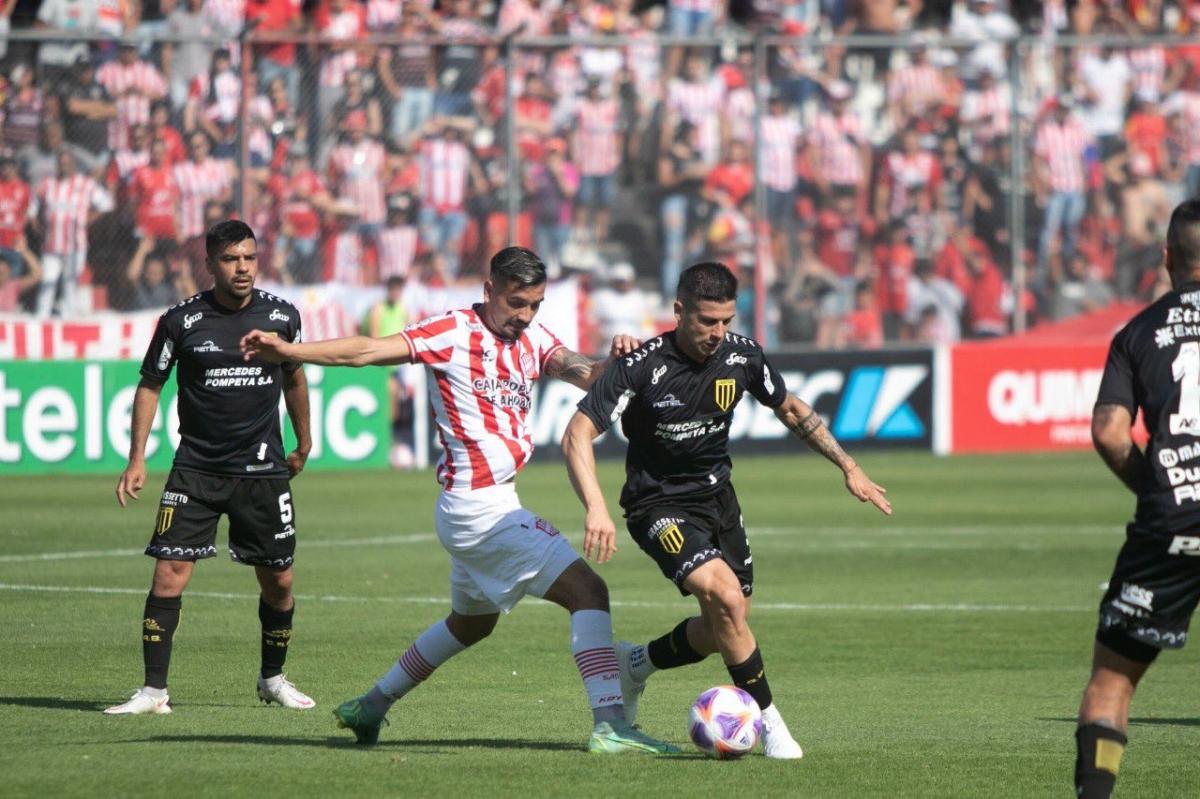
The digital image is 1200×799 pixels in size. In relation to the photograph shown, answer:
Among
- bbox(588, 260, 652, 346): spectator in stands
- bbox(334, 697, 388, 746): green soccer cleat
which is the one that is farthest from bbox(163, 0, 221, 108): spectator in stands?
bbox(334, 697, 388, 746): green soccer cleat

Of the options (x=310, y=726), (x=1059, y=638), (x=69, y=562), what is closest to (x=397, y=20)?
(x=69, y=562)

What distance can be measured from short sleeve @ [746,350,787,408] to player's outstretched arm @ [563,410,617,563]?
884 millimetres

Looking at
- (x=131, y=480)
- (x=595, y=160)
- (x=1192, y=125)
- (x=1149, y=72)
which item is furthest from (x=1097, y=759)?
(x=1149, y=72)

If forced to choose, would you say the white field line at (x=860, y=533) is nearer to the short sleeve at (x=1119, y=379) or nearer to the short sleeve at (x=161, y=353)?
the short sleeve at (x=161, y=353)

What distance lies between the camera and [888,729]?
8.59 metres

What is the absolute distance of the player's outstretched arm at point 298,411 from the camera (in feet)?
31.0

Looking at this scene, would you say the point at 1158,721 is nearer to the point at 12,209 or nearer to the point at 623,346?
the point at 623,346

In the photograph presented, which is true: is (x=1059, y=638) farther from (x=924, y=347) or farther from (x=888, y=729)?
(x=924, y=347)

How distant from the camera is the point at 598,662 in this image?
780 centimetres

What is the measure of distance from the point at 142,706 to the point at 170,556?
2.44 ft

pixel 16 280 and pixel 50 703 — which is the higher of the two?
pixel 16 280

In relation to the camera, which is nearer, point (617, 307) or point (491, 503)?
point (491, 503)

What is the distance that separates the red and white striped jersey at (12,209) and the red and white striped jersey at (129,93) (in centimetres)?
114

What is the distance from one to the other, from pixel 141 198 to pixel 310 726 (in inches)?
561
